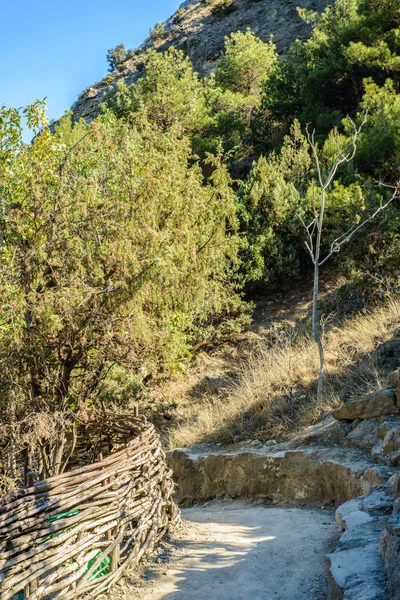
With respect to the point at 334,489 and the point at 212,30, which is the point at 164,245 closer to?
the point at 334,489

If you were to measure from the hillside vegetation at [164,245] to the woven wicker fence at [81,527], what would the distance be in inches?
42.4

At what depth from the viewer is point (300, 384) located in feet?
27.1

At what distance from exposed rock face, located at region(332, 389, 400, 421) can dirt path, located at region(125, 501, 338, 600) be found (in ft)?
3.91

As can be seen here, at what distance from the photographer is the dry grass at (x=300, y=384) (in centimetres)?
743

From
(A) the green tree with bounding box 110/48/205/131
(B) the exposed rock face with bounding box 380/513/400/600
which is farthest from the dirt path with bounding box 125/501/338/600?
(A) the green tree with bounding box 110/48/205/131

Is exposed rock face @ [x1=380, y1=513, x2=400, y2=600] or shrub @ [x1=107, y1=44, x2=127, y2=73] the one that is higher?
shrub @ [x1=107, y1=44, x2=127, y2=73]

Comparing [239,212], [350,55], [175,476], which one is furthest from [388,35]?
[175,476]

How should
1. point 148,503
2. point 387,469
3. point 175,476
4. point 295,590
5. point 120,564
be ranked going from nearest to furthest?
point 295,590
point 120,564
point 148,503
point 387,469
point 175,476

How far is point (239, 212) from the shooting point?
47.8 feet

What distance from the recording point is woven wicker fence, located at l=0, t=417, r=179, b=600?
10.3 ft

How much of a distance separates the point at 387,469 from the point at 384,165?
1098 centimetres

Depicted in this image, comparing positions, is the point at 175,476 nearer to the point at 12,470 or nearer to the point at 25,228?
the point at 12,470

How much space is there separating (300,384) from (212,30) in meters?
38.0

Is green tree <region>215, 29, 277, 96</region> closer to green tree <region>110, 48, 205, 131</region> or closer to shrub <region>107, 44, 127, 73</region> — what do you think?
green tree <region>110, 48, 205, 131</region>
